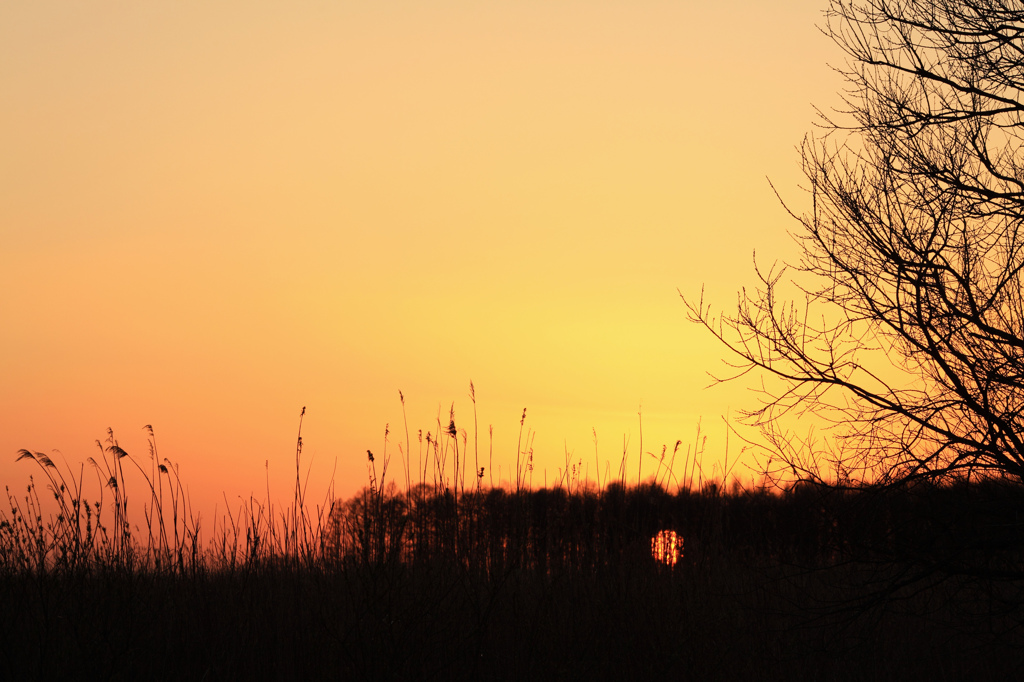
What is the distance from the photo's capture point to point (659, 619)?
8.36 metres

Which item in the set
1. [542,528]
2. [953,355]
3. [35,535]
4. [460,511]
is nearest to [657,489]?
[542,528]

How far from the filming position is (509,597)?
850cm

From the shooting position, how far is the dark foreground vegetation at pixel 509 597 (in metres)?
6.10

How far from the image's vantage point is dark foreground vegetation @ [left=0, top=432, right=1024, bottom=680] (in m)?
6.10

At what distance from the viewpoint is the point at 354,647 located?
6.23 meters

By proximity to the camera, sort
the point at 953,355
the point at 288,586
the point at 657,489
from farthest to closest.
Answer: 1. the point at 657,489
2. the point at 288,586
3. the point at 953,355

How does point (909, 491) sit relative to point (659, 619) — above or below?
above

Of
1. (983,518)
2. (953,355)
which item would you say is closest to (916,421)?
(953,355)

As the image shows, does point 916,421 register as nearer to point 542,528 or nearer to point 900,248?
point 900,248

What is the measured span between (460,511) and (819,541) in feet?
12.1

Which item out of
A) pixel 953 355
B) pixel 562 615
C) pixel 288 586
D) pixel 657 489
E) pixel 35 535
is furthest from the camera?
Result: pixel 657 489

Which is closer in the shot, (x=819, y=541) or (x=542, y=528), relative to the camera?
(x=819, y=541)

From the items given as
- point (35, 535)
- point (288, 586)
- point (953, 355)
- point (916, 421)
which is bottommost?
point (288, 586)

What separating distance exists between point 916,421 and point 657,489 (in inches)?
202
